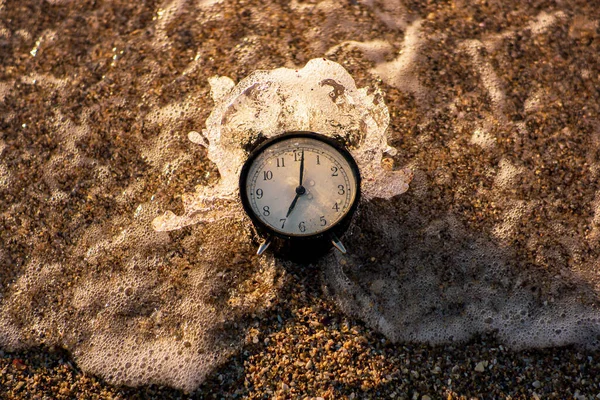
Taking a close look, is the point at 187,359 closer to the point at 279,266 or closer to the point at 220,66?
the point at 279,266

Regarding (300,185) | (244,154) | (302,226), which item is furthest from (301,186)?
(244,154)

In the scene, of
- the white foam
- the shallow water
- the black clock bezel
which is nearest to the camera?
the black clock bezel

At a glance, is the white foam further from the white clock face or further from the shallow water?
the white clock face

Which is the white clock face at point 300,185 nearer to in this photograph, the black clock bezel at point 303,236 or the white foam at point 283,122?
the black clock bezel at point 303,236

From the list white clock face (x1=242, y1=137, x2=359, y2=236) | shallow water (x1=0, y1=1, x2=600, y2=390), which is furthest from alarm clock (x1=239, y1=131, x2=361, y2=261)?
shallow water (x1=0, y1=1, x2=600, y2=390)

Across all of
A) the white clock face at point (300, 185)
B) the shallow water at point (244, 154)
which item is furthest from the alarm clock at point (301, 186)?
the shallow water at point (244, 154)

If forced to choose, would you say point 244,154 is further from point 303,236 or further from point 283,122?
point 303,236
